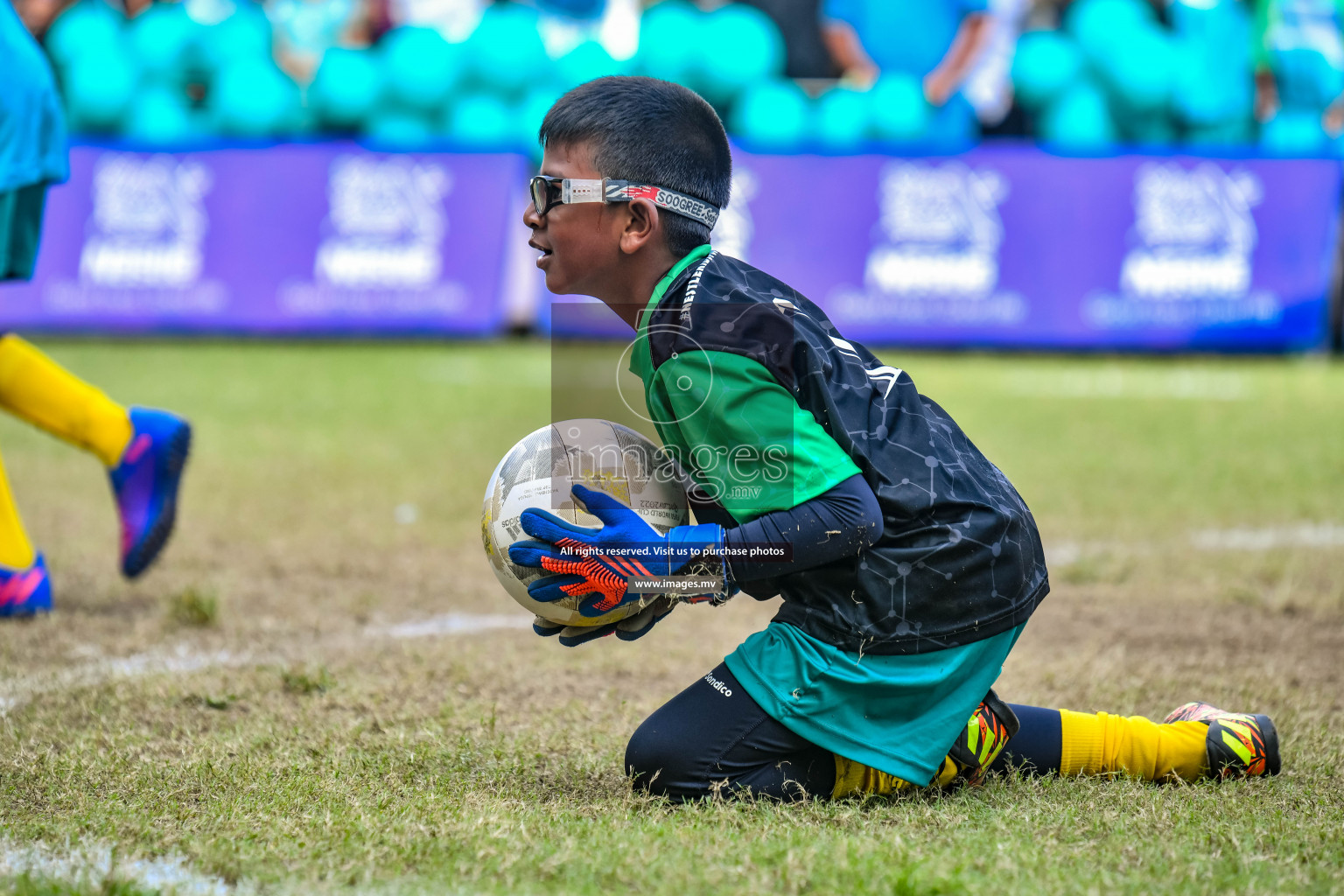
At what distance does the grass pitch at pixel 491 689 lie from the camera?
2.06 metres

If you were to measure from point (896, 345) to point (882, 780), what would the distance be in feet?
27.7

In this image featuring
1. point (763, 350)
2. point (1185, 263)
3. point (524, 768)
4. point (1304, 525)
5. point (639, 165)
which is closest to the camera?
point (763, 350)

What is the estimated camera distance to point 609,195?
2408 mm

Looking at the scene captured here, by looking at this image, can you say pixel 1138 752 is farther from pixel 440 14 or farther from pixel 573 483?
pixel 440 14

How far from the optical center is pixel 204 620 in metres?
3.76

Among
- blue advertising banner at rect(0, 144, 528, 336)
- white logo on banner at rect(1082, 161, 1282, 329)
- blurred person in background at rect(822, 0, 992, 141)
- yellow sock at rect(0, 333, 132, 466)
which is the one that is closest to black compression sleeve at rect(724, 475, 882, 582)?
yellow sock at rect(0, 333, 132, 466)

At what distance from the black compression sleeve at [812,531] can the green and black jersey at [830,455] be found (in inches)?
1.0

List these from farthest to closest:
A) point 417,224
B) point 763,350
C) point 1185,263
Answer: point 417,224 → point 1185,263 → point 763,350

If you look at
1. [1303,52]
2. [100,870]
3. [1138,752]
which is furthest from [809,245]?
[100,870]

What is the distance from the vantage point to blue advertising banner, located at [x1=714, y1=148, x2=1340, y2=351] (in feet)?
33.9

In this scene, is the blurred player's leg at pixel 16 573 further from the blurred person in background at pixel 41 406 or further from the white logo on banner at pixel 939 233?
the white logo on banner at pixel 939 233

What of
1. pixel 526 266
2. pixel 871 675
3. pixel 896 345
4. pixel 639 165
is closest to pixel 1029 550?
pixel 871 675

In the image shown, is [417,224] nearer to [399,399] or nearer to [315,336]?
[315,336]

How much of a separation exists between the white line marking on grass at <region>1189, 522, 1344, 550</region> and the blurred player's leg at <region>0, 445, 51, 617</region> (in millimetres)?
3685
